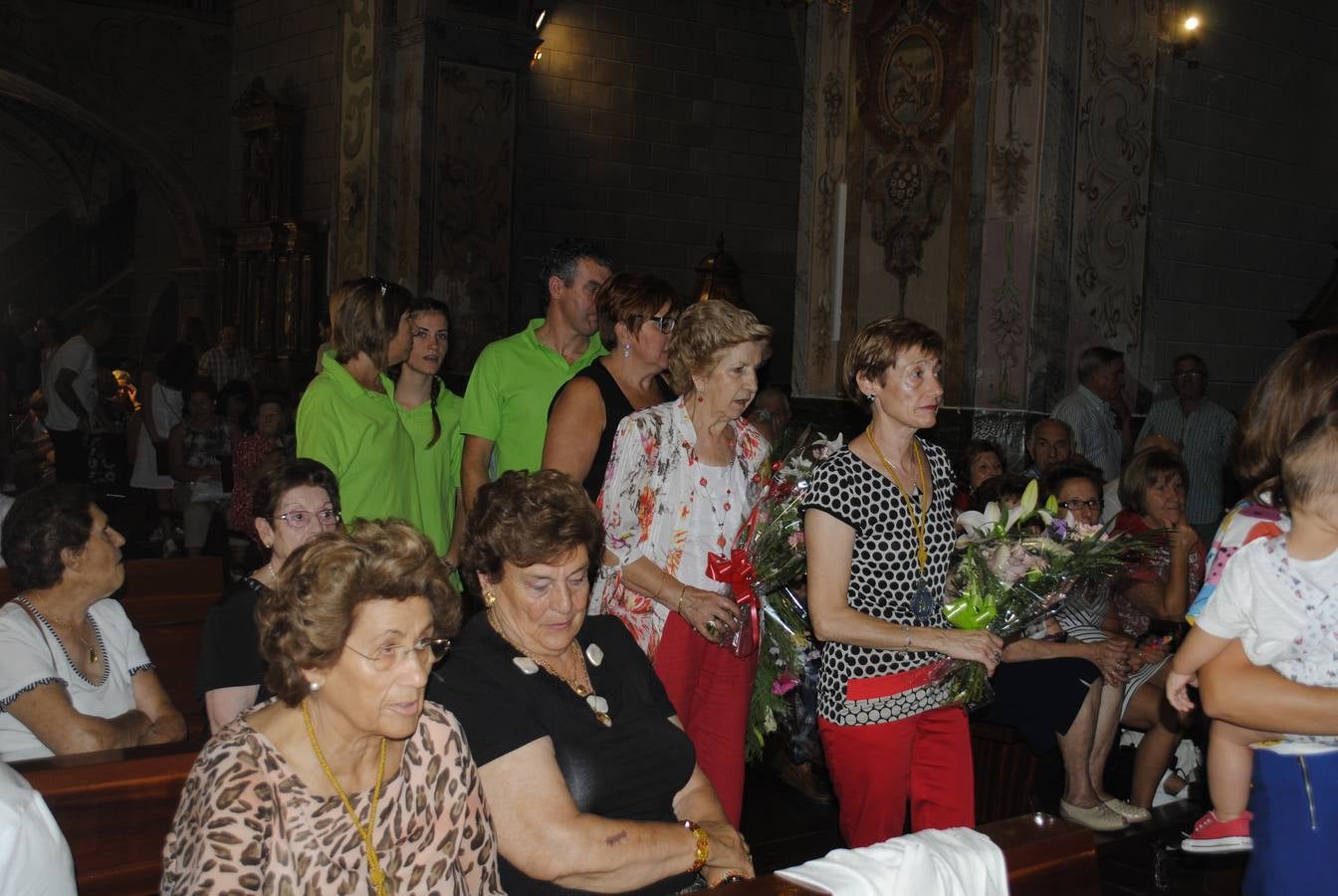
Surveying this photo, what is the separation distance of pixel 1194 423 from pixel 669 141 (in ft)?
22.3

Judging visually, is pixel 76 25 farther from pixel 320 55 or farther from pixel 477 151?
pixel 477 151

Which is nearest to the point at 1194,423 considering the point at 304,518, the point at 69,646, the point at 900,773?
the point at 900,773

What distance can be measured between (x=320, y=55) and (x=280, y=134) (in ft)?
2.78

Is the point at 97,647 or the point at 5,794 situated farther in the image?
the point at 97,647

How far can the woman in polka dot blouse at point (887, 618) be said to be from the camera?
9.41ft

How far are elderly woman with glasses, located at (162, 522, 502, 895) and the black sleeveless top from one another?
1.34 m

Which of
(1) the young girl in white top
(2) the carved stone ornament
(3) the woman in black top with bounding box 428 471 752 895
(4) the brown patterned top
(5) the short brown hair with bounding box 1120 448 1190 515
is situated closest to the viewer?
(4) the brown patterned top

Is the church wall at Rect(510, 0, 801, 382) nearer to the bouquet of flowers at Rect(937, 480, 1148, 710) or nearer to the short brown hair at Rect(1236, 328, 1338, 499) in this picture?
the bouquet of flowers at Rect(937, 480, 1148, 710)

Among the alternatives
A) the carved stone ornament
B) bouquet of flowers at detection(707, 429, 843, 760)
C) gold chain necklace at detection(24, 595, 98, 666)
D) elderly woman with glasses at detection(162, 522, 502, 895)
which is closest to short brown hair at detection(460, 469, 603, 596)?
elderly woman with glasses at detection(162, 522, 502, 895)

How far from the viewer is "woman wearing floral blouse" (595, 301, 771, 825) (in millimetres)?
3168

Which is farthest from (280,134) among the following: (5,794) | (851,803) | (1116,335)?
(5,794)

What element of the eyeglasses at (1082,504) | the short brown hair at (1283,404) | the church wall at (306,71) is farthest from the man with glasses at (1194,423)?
the church wall at (306,71)

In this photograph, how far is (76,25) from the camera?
47.3 feet

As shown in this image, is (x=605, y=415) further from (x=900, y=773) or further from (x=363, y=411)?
(x=900, y=773)
